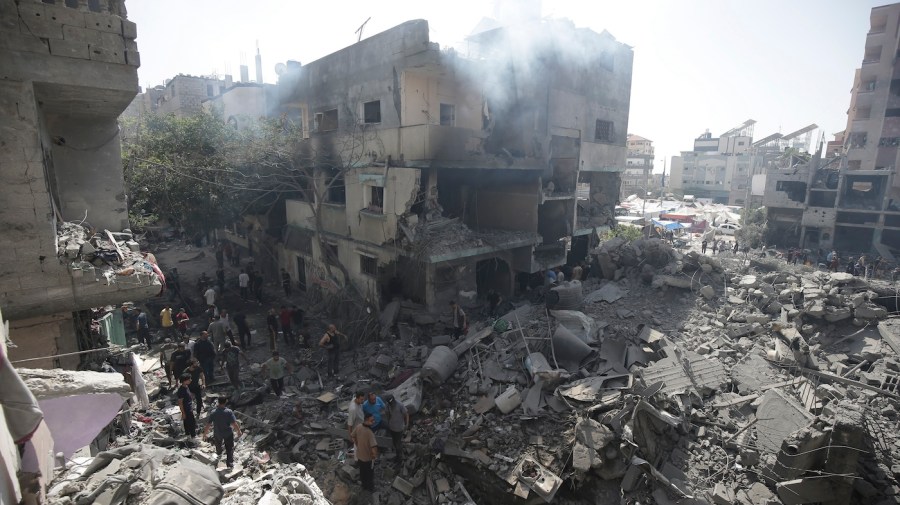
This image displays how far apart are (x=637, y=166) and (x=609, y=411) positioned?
67521mm

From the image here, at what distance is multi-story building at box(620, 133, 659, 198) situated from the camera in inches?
2615

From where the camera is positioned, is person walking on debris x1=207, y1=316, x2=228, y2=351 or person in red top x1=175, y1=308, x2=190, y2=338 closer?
person walking on debris x1=207, y1=316, x2=228, y2=351

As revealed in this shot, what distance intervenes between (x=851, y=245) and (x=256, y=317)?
133ft

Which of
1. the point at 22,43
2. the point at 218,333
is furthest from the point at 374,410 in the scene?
the point at 22,43

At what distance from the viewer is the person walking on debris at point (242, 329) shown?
13.5m

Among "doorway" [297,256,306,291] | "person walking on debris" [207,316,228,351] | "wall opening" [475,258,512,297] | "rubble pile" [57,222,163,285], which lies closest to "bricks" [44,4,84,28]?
"rubble pile" [57,222,163,285]

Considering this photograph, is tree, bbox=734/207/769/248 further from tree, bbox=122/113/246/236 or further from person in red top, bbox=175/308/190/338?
person in red top, bbox=175/308/190/338

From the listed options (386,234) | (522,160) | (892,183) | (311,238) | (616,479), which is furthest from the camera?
(892,183)

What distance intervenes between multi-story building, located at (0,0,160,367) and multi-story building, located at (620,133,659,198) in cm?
6435

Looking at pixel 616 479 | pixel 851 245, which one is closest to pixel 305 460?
pixel 616 479

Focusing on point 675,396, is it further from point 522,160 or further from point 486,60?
point 486,60

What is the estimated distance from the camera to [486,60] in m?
16.3

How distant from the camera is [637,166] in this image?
224ft

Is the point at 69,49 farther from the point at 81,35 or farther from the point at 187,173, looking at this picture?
the point at 187,173
